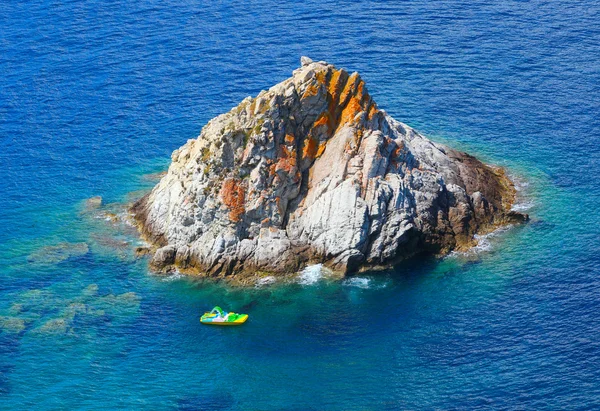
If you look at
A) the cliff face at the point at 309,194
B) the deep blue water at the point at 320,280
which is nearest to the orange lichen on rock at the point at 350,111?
the cliff face at the point at 309,194

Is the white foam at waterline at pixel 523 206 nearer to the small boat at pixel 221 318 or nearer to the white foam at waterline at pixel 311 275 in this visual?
the white foam at waterline at pixel 311 275

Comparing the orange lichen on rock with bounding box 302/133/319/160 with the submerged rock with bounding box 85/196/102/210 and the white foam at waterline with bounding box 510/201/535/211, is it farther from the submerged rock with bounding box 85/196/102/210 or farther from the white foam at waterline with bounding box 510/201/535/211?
the submerged rock with bounding box 85/196/102/210

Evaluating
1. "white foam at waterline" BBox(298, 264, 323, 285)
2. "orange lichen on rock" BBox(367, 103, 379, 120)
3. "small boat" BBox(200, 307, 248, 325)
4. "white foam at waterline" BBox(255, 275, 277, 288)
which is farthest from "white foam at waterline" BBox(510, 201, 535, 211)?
"small boat" BBox(200, 307, 248, 325)

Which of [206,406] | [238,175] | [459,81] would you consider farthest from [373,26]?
[206,406]

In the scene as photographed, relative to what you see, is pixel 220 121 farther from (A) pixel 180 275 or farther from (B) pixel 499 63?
(B) pixel 499 63

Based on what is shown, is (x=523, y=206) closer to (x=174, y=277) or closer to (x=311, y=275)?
(x=311, y=275)
